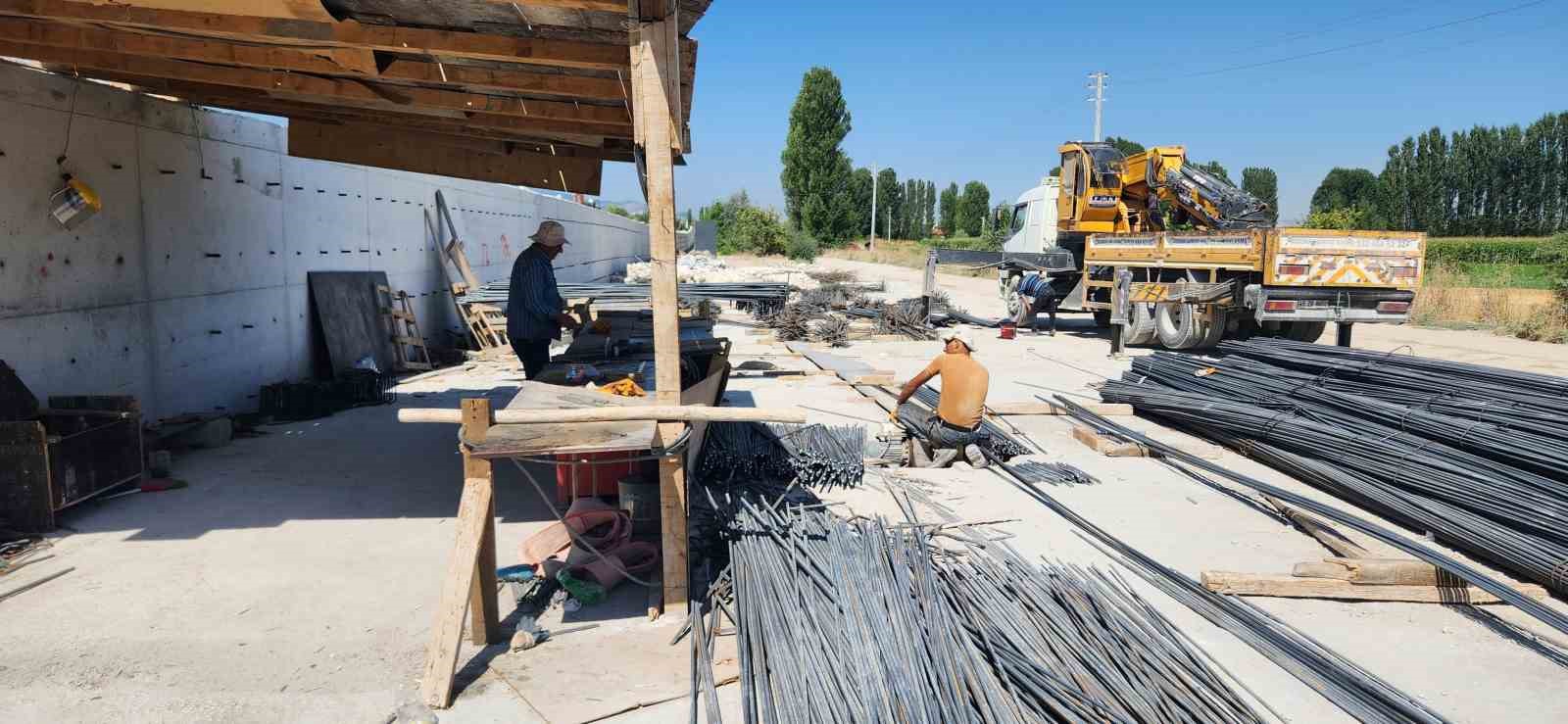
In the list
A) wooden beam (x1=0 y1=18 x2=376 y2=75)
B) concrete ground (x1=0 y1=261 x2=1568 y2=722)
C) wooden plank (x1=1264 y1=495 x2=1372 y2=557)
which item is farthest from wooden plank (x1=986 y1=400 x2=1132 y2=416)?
wooden beam (x1=0 y1=18 x2=376 y2=75)

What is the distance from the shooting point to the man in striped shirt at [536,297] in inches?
262

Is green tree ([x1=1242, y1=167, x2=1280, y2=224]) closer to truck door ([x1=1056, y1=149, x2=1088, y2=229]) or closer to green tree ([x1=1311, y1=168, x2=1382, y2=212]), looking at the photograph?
green tree ([x1=1311, y1=168, x2=1382, y2=212])

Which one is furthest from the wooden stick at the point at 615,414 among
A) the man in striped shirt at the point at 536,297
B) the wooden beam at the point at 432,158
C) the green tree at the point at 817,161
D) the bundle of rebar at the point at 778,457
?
the green tree at the point at 817,161

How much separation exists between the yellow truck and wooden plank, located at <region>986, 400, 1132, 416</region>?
409 cm

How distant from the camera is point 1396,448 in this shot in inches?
243

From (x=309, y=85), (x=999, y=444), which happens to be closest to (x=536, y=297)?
(x=309, y=85)

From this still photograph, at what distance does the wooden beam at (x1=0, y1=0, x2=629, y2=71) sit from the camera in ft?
14.9

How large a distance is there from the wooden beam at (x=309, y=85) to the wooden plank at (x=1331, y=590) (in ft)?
15.3

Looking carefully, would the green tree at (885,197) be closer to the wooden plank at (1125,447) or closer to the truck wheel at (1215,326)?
the truck wheel at (1215,326)

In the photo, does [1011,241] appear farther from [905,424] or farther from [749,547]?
[749,547]

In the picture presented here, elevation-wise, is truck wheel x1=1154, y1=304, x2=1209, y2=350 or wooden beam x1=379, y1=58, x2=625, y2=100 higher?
wooden beam x1=379, y1=58, x2=625, y2=100

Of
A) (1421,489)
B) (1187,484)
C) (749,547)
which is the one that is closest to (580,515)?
(749,547)

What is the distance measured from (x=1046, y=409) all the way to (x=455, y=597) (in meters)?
6.88

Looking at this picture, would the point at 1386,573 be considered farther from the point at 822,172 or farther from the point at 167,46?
the point at 822,172
